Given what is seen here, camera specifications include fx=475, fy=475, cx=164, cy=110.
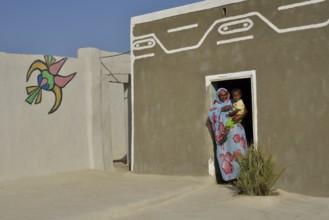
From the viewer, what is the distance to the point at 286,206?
6.52 m

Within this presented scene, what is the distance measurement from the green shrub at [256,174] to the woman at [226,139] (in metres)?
0.90

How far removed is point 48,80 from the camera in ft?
31.9

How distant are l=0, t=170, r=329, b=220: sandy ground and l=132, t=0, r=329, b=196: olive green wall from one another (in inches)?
20.6

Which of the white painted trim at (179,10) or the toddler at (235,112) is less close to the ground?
the white painted trim at (179,10)

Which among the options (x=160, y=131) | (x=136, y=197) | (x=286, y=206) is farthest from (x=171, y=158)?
(x=286, y=206)

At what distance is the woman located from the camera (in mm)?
8125

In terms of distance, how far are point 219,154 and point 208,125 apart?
588 mm

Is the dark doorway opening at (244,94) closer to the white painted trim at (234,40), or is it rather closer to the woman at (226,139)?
the woman at (226,139)

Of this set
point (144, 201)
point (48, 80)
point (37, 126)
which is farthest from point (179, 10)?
point (144, 201)

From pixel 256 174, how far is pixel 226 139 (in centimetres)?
144

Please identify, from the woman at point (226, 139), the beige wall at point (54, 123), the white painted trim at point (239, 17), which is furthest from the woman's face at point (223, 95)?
the beige wall at point (54, 123)

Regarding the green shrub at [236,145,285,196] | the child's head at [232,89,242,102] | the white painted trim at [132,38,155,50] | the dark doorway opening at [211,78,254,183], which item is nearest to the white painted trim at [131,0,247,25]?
the white painted trim at [132,38,155,50]

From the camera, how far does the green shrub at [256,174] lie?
6918mm

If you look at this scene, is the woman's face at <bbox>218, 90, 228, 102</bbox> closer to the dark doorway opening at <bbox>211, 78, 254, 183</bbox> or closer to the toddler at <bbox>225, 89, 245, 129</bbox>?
the toddler at <bbox>225, 89, 245, 129</bbox>
